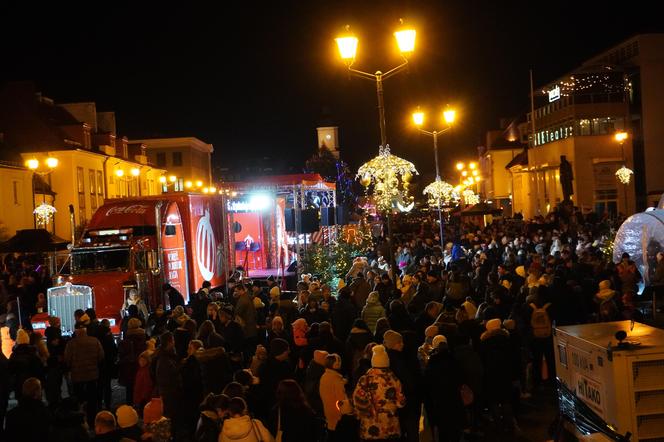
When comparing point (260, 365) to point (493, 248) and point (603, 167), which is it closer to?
point (493, 248)

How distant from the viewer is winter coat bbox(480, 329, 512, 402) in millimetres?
10281

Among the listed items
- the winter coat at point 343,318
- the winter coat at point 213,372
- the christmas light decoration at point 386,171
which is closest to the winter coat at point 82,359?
the winter coat at point 213,372

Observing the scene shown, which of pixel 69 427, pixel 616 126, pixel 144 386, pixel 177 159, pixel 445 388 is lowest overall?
pixel 144 386

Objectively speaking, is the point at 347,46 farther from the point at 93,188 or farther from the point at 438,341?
the point at 93,188

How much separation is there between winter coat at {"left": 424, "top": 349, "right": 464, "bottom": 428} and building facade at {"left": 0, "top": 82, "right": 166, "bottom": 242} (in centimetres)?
3671

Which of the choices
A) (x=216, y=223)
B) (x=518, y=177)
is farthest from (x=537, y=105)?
(x=216, y=223)

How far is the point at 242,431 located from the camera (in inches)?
276

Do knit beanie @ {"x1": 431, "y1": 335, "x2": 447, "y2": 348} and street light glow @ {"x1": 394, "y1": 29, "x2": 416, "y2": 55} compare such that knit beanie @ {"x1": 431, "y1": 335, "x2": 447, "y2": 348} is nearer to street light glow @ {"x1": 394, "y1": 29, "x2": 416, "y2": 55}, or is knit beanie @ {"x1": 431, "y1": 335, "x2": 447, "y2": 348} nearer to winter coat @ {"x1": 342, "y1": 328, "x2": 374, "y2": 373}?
winter coat @ {"x1": 342, "y1": 328, "x2": 374, "y2": 373}

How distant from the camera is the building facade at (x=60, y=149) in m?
46.1

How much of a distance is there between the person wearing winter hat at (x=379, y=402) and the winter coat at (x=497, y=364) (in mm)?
2598

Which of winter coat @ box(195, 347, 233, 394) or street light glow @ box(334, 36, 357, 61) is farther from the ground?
street light glow @ box(334, 36, 357, 61)

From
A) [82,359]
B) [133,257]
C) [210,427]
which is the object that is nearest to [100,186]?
[133,257]

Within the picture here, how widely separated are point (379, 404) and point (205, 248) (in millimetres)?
15324

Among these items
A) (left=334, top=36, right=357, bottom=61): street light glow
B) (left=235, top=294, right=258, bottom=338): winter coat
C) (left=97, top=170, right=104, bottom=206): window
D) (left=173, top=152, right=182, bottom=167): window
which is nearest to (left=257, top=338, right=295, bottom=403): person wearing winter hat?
(left=235, top=294, right=258, bottom=338): winter coat
